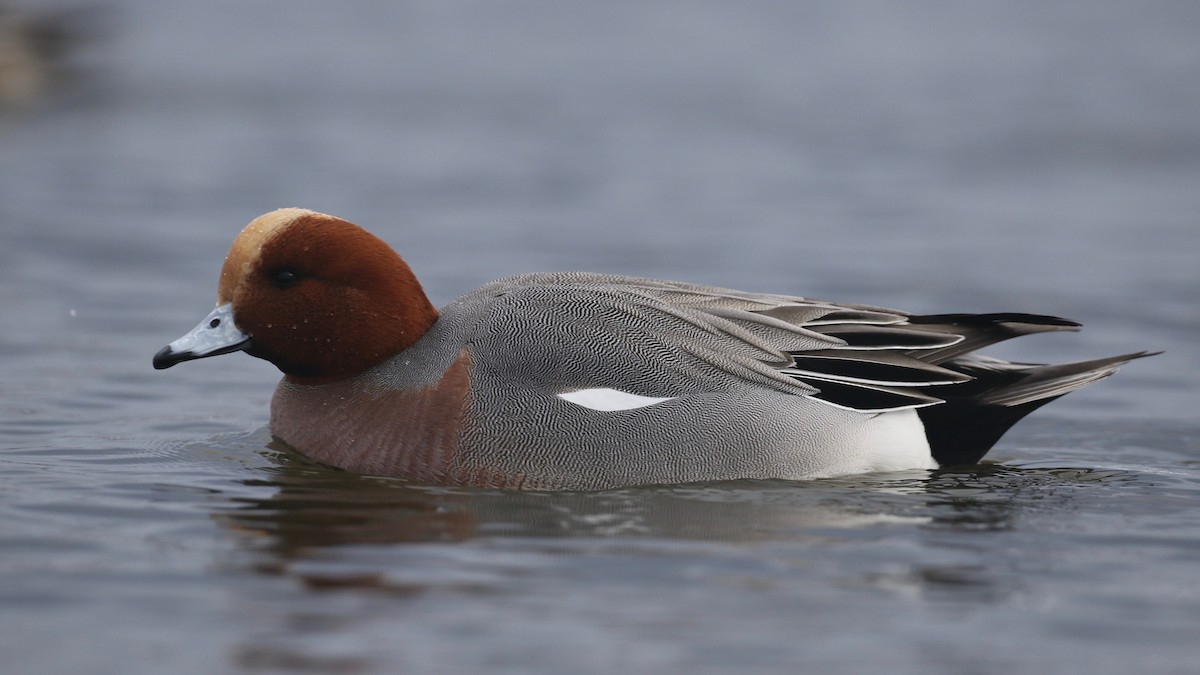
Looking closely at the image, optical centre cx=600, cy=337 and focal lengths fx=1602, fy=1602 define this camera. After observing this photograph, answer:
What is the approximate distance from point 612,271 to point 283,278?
4.57 m

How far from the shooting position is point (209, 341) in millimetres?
6062

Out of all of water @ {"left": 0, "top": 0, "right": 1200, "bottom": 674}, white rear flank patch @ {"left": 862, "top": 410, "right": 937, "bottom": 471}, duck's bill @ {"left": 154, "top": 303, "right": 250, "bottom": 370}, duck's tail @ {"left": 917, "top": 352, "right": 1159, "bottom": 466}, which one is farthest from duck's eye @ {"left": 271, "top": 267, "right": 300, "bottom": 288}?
duck's tail @ {"left": 917, "top": 352, "right": 1159, "bottom": 466}

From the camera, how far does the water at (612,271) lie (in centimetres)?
456

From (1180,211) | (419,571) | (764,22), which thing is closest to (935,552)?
(419,571)

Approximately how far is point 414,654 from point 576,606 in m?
0.57

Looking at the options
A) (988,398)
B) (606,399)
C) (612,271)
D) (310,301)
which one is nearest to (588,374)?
(606,399)

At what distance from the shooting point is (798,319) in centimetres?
627

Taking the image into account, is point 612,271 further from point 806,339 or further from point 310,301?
point 310,301

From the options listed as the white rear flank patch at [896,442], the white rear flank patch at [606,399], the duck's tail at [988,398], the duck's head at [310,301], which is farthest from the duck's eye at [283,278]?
the duck's tail at [988,398]

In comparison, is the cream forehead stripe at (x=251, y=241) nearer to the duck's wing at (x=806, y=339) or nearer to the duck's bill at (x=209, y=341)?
the duck's bill at (x=209, y=341)

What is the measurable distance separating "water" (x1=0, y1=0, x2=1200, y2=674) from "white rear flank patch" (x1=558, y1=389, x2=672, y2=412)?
0.33 metres

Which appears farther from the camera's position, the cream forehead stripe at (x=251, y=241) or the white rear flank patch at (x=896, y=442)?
the white rear flank patch at (x=896, y=442)

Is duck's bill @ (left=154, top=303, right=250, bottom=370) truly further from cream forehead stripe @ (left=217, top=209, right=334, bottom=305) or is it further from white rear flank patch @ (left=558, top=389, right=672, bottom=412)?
white rear flank patch @ (left=558, top=389, right=672, bottom=412)

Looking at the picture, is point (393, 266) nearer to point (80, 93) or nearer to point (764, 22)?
point (80, 93)
